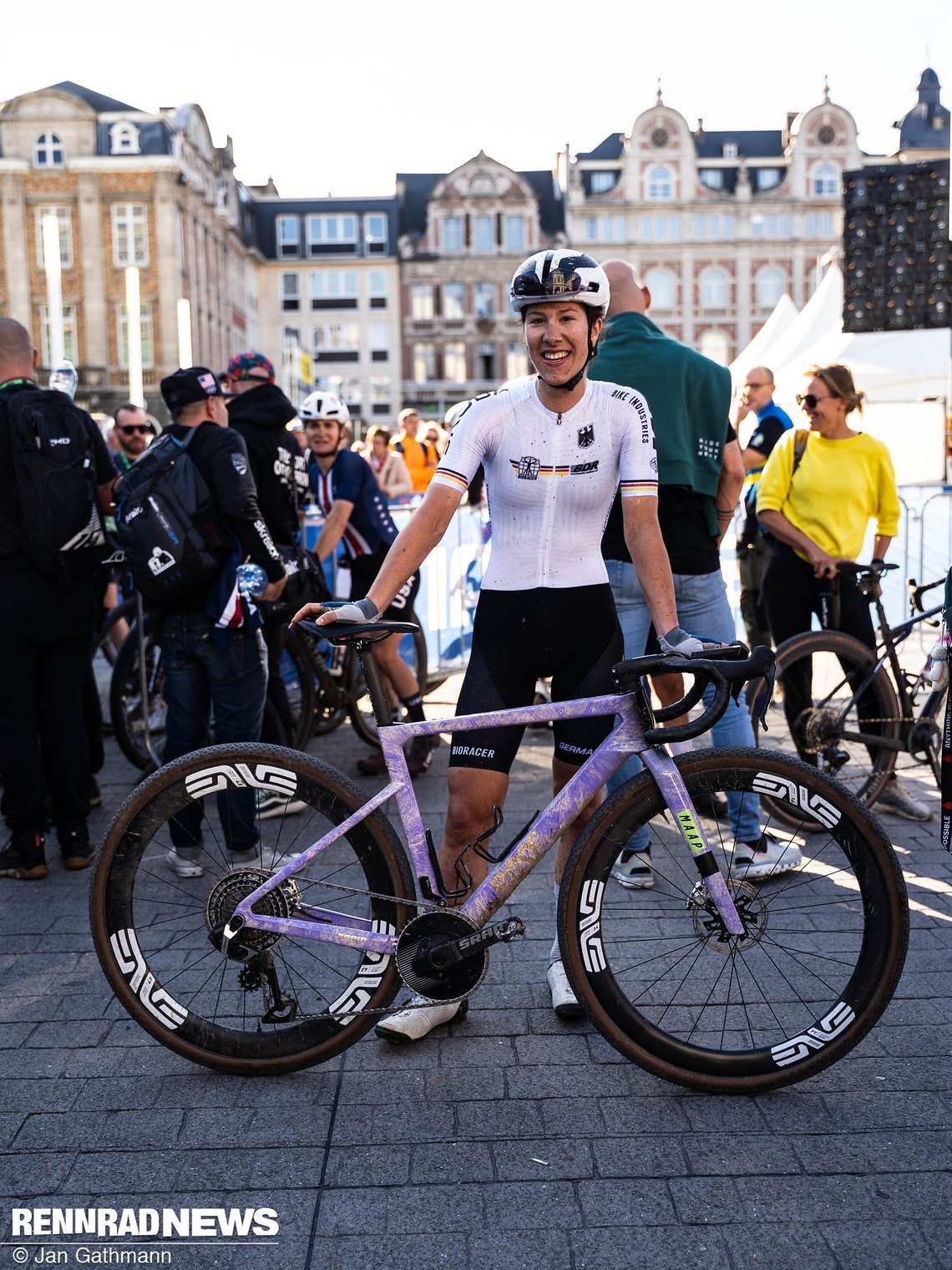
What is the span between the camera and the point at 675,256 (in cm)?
7106

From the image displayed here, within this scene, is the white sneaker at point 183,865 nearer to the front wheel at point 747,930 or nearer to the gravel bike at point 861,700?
the front wheel at point 747,930

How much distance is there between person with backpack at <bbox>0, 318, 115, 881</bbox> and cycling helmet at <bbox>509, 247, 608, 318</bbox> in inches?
99.9

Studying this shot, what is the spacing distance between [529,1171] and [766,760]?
3.72ft

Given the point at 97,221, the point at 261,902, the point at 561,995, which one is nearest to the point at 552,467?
the point at 261,902

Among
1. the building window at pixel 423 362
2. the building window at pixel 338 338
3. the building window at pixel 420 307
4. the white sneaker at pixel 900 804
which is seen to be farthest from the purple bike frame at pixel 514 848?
the building window at pixel 338 338

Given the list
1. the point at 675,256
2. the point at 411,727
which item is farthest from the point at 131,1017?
the point at 675,256

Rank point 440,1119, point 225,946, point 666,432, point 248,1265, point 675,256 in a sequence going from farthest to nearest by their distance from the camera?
point 675,256, point 666,432, point 225,946, point 440,1119, point 248,1265

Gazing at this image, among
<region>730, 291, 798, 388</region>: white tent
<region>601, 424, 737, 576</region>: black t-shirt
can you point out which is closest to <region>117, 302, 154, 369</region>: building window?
<region>730, 291, 798, 388</region>: white tent

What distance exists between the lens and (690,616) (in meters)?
5.20

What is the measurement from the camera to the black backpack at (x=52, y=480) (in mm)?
5238

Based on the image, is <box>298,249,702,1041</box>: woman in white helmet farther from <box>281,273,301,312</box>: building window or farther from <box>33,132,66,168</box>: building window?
<box>281,273,301,312</box>: building window

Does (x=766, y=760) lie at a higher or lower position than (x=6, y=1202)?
higher

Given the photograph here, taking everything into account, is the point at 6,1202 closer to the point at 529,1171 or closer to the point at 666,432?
the point at 529,1171

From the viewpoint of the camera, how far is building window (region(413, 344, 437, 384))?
70750mm
